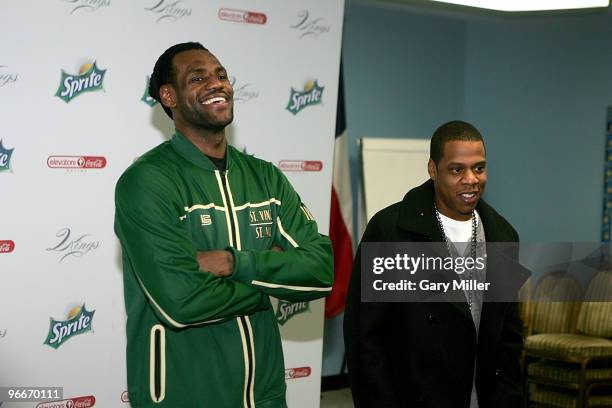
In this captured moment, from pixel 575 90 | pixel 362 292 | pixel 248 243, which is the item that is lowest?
pixel 362 292

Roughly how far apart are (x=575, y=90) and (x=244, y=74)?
3.86 meters

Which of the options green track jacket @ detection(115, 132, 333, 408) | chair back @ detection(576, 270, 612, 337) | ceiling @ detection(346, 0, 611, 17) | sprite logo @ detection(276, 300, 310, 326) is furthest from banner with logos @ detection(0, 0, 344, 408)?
ceiling @ detection(346, 0, 611, 17)

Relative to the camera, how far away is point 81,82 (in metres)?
3.40

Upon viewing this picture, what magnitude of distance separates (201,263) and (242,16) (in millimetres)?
2027

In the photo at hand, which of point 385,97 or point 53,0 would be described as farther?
point 385,97

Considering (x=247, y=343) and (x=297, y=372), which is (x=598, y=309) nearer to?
(x=297, y=372)

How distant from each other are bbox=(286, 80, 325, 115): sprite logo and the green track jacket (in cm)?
178

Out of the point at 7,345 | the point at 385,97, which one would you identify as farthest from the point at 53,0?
the point at 385,97

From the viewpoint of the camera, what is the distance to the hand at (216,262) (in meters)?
2.04

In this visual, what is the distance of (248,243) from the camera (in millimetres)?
2170

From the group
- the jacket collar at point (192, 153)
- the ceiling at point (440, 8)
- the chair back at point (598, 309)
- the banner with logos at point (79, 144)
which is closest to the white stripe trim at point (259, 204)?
the jacket collar at point (192, 153)

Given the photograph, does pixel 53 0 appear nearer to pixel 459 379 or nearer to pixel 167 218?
pixel 167 218

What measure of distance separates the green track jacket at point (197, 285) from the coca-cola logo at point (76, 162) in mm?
1368

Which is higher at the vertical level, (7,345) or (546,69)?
(546,69)
